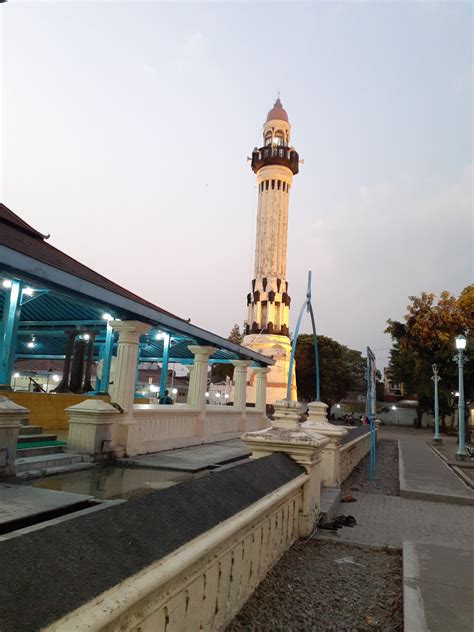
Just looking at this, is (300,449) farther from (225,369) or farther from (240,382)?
(225,369)

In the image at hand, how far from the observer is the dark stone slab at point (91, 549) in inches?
57.2

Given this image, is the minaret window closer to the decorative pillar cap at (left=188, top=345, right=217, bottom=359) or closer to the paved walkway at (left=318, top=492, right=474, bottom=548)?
the decorative pillar cap at (left=188, top=345, right=217, bottom=359)

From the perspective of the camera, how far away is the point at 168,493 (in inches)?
104

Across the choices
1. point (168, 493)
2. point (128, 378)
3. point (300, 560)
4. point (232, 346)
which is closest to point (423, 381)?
point (232, 346)

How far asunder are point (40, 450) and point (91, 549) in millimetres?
7128

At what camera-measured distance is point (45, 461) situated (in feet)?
24.4

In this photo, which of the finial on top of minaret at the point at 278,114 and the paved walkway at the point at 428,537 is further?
the finial on top of minaret at the point at 278,114

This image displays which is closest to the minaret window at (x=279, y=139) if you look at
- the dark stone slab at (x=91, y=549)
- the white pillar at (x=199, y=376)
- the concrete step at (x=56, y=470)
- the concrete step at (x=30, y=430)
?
the white pillar at (x=199, y=376)

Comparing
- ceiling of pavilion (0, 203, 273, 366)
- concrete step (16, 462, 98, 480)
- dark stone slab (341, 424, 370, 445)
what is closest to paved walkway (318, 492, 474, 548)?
dark stone slab (341, 424, 370, 445)

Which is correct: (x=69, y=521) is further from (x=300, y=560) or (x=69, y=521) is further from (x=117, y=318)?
(x=117, y=318)

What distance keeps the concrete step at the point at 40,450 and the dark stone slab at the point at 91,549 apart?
611cm

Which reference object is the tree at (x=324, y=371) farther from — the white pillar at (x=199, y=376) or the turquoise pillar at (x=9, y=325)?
the turquoise pillar at (x=9, y=325)

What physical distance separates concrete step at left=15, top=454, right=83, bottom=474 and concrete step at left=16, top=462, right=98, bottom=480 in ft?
0.32

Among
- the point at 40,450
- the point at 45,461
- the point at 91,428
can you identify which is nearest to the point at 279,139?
the point at 91,428
